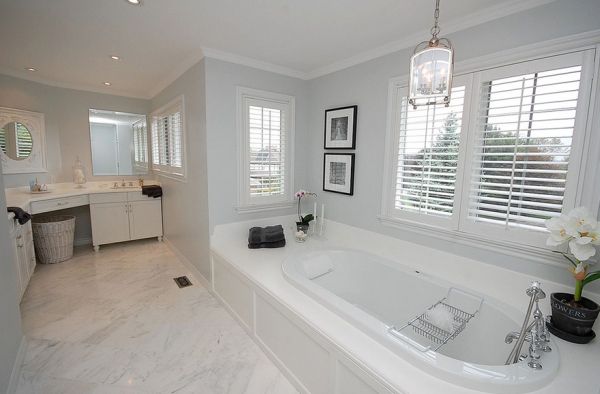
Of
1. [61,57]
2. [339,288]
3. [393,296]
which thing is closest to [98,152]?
[61,57]

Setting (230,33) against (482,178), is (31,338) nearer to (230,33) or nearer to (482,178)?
(230,33)

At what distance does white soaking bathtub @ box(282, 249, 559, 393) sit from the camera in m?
1.18

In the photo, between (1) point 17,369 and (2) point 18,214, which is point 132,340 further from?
(2) point 18,214

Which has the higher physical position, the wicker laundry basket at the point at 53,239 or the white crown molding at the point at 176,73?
the white crown molding at the point at 176,73

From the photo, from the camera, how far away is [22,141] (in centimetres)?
353

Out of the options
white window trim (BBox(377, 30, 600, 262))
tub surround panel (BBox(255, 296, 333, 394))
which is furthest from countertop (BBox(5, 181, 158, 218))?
white window trim (BBox(377, 30, 600, 262))

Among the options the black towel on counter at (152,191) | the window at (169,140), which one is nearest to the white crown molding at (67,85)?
the window at (169,140)

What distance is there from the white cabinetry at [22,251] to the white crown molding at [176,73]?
2054 mm

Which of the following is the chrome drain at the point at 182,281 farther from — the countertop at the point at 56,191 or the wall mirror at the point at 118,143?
the wall mirror at the point at 118,143

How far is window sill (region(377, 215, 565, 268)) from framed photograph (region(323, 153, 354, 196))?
1.61 feet

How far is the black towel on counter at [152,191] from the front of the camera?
159 inches

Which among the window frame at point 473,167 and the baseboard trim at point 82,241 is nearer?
the window frame at point 473,167

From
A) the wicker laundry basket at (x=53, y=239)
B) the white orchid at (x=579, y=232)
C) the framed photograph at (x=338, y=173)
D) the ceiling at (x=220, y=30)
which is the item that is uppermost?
the ceiling at (x=220, y=30)

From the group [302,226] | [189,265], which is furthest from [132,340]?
[302,226]
